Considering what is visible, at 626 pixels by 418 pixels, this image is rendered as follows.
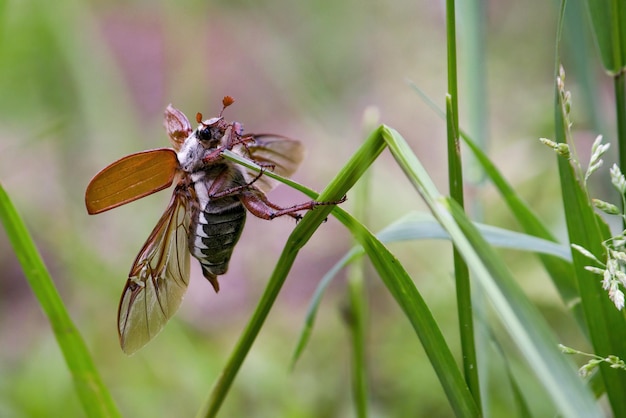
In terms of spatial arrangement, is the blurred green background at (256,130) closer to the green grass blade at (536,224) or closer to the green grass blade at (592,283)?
the green grass blade at (536,224)

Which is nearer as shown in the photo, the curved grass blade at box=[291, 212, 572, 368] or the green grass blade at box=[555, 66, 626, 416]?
the green grass blade at box=[555, 66, 626, 416]

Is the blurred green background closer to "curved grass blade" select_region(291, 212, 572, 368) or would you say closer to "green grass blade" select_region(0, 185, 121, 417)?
"curved grass blade" select_region(291, 212, 572, 368)

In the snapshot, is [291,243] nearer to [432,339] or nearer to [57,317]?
[432,339]

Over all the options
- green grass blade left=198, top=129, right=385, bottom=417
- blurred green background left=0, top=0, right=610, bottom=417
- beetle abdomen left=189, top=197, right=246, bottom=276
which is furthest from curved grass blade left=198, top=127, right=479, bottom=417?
blurred green background left=0, top=0, right=610, bottom=417

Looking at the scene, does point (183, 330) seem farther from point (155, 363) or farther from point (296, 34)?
point (296, 34)

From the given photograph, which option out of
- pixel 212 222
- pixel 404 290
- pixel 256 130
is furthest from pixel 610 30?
pixel 256 130

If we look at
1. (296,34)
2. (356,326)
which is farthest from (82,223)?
(296,34)
